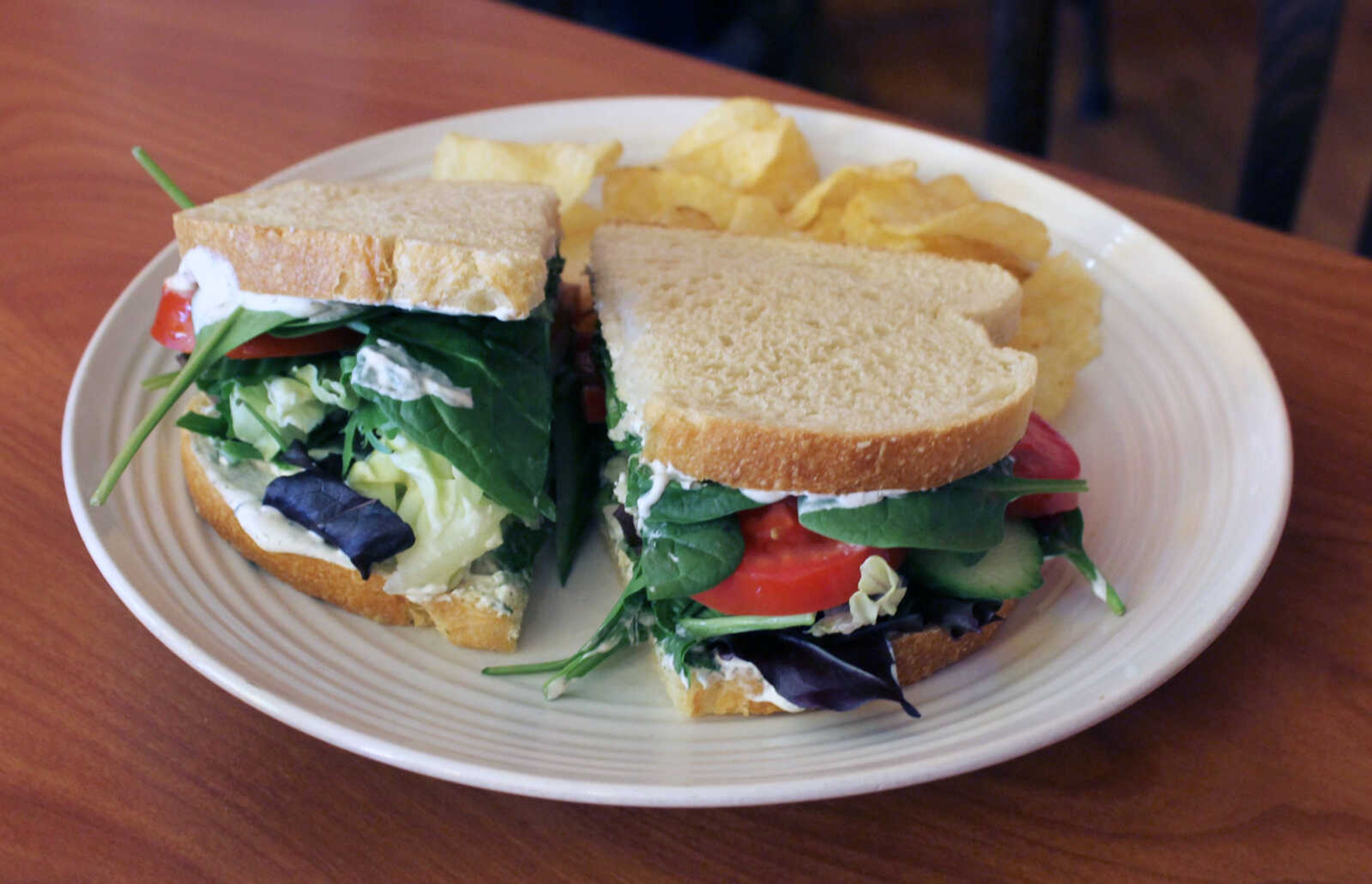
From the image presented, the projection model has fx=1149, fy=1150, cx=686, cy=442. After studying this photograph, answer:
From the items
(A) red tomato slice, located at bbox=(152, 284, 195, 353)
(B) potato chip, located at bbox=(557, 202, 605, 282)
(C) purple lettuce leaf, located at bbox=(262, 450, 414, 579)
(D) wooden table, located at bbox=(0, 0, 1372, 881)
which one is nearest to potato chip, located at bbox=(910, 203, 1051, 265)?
(D) wooden table, located at bbox=(0, 0, 1372, 881)

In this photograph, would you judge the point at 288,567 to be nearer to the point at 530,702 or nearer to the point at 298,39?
the point at 530,702

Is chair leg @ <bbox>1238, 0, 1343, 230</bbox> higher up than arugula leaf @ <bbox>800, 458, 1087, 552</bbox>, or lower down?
lower down

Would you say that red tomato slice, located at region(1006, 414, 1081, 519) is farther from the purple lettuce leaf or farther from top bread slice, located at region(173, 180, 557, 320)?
the purple lettuce leaf

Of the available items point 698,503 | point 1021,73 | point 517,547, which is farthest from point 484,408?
point 1021,73

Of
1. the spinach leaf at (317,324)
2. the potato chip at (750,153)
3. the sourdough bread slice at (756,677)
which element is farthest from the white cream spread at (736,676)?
the potato chip at (750,153)

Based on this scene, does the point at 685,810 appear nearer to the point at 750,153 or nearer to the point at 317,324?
the point at 317,324
